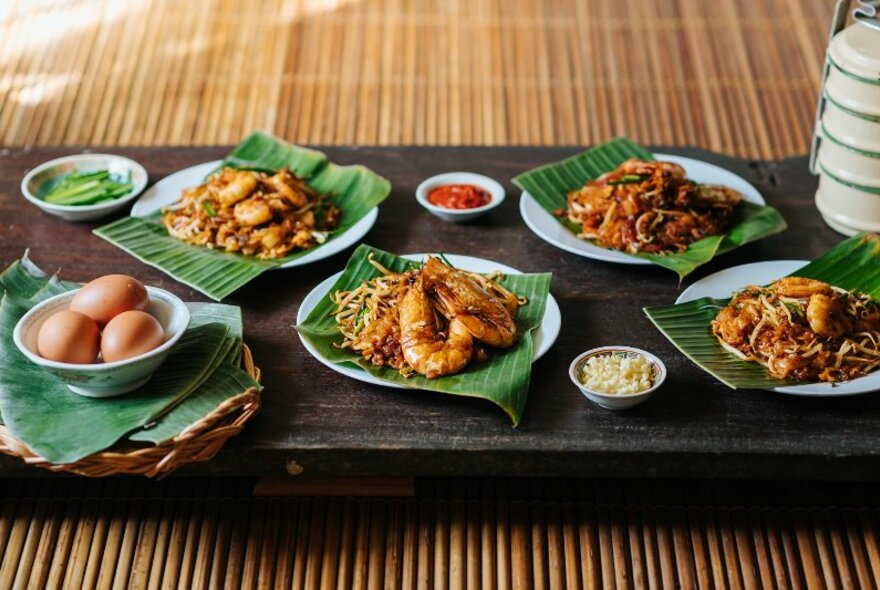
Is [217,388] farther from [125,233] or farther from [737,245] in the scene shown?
[737,245]

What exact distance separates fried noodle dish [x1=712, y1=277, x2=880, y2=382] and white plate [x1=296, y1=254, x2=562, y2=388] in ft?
1.39

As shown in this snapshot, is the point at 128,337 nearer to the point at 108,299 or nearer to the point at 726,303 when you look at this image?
the point at 108,299

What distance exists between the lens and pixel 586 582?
2445 millimetres

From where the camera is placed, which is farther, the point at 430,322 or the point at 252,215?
the point at 252,215

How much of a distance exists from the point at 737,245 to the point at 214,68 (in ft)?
9.97

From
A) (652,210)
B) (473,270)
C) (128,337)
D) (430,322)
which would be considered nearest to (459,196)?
(473,270)

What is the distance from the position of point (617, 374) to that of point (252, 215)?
1227 millimetres

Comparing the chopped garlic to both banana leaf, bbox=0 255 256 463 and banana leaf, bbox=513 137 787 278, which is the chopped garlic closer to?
banana leaf, bbox=513 137 787 278

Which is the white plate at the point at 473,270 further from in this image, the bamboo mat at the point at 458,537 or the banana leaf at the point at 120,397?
the bamboo mat at the point at 458,537

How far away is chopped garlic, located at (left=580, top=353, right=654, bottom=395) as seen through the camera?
226 centimetres

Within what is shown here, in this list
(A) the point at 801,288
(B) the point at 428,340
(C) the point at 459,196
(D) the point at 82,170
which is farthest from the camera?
(D) the point at 82,170

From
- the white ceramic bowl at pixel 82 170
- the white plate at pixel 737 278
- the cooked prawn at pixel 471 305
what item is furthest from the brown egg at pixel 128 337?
the white plate at pixel 737 278

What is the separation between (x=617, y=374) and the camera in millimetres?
2289

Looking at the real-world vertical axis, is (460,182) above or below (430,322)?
below
